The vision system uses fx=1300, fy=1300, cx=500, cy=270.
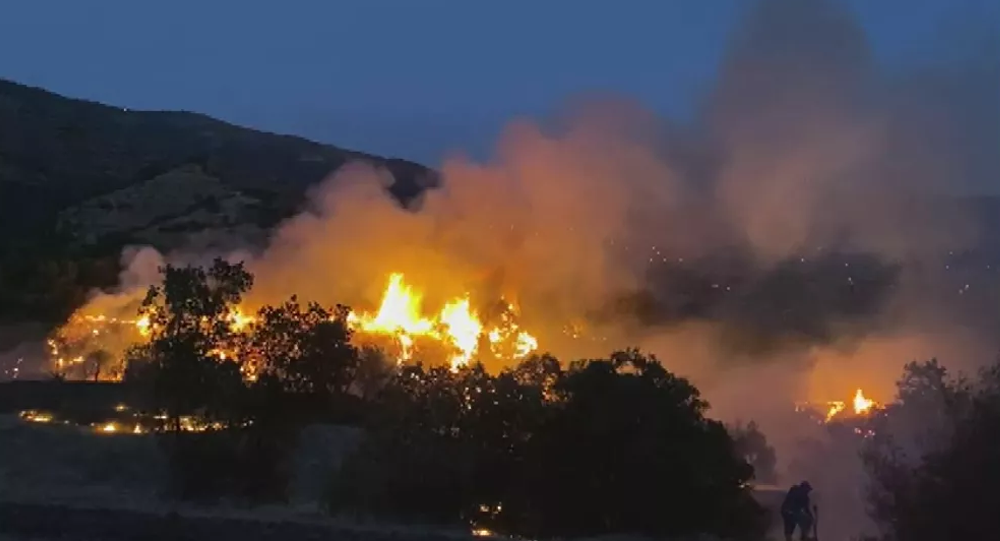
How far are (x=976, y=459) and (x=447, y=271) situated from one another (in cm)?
2787

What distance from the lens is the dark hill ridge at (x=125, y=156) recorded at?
9925 cm

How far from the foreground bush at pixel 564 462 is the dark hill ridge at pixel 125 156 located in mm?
56031

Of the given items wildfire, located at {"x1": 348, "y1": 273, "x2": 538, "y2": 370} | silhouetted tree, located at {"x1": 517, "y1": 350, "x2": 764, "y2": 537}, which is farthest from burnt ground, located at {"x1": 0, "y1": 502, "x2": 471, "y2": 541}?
wildfire, located at {"x1": 348, "y1": 273, "x2": 538, "y2": 370}

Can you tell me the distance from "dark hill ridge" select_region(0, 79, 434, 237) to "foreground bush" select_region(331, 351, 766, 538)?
56.0 m

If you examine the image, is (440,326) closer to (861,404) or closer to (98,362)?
(98,362)

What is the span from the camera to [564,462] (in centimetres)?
2230

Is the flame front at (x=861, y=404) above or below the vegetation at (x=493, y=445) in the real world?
above

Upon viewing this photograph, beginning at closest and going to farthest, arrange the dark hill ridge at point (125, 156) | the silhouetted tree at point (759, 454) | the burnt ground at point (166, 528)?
the burnt ground at point (166, 528)
the silhouetted tree at point (759, 454)
the dark hill ridge at point (125, 156)

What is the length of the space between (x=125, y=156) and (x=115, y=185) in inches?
802

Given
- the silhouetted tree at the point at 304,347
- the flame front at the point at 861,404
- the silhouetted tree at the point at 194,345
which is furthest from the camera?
the flame front at the point at 861,404

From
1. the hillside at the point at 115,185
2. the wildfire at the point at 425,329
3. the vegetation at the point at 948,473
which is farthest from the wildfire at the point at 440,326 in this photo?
the vegetation at the point at 948,473

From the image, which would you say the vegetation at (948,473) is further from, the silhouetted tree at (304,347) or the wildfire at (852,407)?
the wildfire at (852,407)

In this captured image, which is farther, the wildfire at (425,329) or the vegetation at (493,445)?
the wildfire at (425,329)

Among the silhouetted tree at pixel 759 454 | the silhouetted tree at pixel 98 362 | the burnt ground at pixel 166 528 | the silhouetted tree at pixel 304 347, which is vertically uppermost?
the silhouetted tree at pixel 98 362
